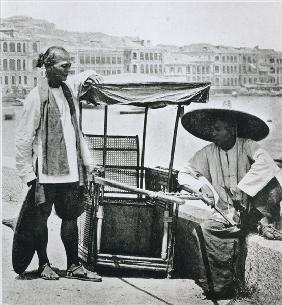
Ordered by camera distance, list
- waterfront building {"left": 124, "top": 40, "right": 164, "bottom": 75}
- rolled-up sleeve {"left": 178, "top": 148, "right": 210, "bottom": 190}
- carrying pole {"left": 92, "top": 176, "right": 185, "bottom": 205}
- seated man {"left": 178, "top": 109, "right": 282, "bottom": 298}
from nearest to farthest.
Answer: carrying pole {"left": 92, "top": 176, "right": 185, "bottom": 205} → seated man {"left": 178, "top": 109, "right": 282, "bottom": 298} → rolled-up sleeve {"left": 178, "top": 148, "right": 210, "bottom": 190} → waterfront building {"left": 124, "top": 40, "right": 164, "bottom": 75}

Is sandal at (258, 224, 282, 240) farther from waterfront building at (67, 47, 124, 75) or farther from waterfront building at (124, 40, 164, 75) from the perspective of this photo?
waterfront building at (67, 47, 124, 75)

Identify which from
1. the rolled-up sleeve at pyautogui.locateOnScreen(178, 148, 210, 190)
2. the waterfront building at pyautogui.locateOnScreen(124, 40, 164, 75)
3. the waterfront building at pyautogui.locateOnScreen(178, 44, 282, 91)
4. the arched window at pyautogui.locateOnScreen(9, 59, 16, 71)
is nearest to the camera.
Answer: the rolled-up sleeve at pyautogui.locateOnScreen(178, 148, 210, 190)

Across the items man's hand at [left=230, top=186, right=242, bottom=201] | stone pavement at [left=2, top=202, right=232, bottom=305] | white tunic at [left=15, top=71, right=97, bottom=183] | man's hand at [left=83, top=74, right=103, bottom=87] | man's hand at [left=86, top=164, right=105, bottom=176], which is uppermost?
man's hand at [left=83, top=74, right=103, bottom=87]

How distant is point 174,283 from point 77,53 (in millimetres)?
2500

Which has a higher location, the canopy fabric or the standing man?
the canopy fabric

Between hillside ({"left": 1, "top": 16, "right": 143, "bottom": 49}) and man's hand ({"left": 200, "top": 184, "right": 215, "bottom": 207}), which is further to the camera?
hillside ({"left": 1, "top": 16, "right": 143, "bottom": 49})

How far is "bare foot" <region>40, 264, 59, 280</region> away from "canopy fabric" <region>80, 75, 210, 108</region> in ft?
4.67

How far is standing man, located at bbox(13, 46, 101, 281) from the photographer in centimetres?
393

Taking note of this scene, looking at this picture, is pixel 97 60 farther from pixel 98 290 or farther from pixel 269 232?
pixel 269 232

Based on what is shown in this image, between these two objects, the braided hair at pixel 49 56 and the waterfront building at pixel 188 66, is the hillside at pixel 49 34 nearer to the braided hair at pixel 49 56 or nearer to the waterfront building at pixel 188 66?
the waterfront building at pixel 188 66

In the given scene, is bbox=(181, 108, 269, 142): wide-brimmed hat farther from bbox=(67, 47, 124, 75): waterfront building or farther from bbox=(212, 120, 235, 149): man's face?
bbox=(67, 47, 124, 75): waterfront building

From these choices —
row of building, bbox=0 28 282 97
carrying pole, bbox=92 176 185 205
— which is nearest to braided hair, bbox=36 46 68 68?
row of building, bbox=0 28 282 97

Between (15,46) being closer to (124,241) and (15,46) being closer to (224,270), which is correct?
(124,241)

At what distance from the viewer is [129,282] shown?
4129 millimetres
